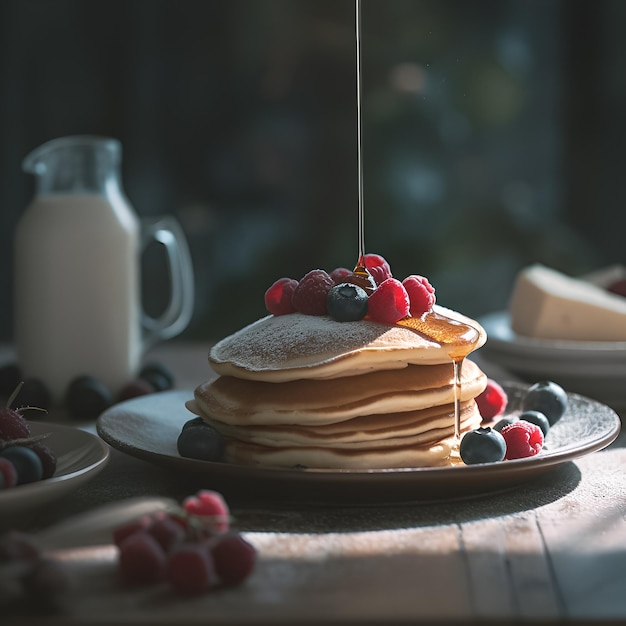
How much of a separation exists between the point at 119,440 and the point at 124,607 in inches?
14.8

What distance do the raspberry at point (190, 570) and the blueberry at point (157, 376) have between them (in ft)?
3.07

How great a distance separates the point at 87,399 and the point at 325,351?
63cm

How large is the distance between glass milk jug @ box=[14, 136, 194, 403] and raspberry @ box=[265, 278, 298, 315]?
0.55m

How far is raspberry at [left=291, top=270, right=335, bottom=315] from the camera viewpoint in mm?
1187

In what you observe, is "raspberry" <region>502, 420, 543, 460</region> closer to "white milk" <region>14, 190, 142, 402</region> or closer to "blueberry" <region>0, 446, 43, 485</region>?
"blueberry" <region>0, 446, 43, 485</region>

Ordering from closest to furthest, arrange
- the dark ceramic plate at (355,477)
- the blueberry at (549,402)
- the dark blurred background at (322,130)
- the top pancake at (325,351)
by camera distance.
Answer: the dark ceramic plate at (355,477)
the top pancake at (325,351)
the blueberry at (549,402)
the dark blurred background at (322,130)

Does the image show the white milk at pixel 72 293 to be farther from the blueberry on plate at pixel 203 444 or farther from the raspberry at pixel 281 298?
the blueberry on plate at pixel 203 444

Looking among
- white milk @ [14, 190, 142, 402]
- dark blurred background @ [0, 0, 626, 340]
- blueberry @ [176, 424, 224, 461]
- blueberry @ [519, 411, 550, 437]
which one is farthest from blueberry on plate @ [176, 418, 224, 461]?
dark blurred background @ [0, 0, 626, 340]

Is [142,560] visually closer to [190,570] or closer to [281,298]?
[190,570]

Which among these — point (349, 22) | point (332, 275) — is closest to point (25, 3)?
point (349, 22)

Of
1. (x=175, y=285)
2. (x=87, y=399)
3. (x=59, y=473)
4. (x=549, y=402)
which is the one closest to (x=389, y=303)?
(x=549, y=402)

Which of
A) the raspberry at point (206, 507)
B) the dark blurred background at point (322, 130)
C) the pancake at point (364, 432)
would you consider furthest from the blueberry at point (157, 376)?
the dark blurred background at point (322, 130)

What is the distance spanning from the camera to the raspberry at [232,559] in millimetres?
770

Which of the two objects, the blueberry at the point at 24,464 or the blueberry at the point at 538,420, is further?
the blueberry at the point at 538,420
